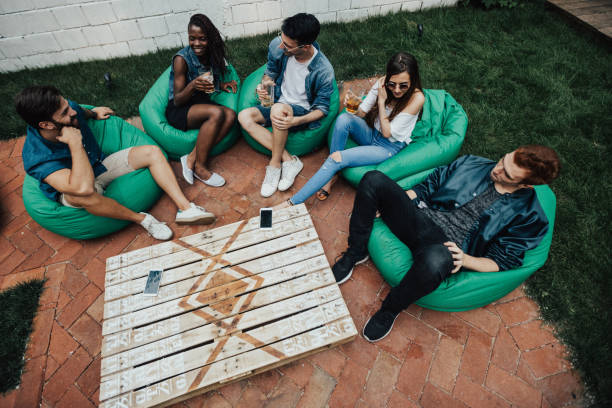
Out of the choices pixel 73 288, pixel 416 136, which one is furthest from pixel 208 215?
pixel 416 136

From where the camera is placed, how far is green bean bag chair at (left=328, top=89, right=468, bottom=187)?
2.91 m

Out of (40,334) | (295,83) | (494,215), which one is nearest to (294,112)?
(295,83)

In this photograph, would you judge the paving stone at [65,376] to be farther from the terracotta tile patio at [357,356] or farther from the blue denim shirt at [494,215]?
the blue denim shirt at [494,215]

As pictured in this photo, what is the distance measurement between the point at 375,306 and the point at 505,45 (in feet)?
14.7

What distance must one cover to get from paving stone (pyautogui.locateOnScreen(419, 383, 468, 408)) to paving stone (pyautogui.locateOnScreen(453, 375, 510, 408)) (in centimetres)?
4

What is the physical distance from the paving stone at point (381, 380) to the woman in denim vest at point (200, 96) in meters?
2.20

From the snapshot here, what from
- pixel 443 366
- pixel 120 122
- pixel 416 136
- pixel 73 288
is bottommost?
pixel 443 366

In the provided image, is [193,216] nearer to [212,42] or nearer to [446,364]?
[212,42]

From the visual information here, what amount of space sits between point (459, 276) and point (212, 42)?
2.89 metres

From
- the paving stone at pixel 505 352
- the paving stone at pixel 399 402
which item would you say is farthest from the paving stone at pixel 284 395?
the paving stone at pixel 505 352

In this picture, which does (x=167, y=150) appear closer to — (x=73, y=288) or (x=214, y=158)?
(x=214, y=158)

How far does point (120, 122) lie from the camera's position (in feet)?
10.1

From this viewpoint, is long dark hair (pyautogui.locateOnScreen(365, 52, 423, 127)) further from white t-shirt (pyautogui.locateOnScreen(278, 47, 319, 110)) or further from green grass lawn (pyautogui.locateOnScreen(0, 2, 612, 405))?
green grass lawn (pyautogui.locateOnScreen(0, 2, 612, 405))

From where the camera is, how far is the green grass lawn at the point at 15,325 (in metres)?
2.25
